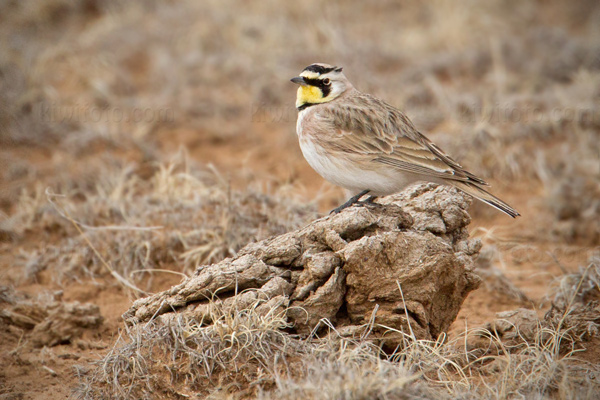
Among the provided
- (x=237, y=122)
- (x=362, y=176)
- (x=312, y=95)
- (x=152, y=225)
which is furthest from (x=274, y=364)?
(x=237, y=122)

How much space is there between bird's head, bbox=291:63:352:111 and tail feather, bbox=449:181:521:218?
1.41 meters

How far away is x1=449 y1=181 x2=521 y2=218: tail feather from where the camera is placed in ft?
14.8

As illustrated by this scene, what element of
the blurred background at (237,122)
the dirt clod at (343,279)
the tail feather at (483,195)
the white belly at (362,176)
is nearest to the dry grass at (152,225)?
the blurred background at (237,122)

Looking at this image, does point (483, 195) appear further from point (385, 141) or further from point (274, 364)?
point (274, 364)

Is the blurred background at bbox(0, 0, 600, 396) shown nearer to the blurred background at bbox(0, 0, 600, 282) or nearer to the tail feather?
the blurred background at bbox(0, 0, 600, 282)

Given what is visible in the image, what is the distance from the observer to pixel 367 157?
5.02 m

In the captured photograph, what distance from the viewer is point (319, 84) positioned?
5512 millimetres

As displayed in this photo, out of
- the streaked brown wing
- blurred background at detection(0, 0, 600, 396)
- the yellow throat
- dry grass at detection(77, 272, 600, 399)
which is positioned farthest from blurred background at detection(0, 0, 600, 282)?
dry grass at detection(77, 272, 600, 399)

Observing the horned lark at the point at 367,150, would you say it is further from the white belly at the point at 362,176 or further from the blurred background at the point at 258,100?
the blurred background at the point at 258,100

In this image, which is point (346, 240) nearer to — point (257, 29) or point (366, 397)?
point (366, 397)

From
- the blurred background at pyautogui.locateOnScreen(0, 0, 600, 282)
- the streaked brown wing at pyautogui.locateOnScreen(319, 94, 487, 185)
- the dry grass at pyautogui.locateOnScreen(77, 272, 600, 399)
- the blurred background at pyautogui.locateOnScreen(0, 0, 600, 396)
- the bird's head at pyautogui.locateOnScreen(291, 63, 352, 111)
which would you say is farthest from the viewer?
the blurred background at pyautogui.locateOnScreen(0, 0, 600, 282)

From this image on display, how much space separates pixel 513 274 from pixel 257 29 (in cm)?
759

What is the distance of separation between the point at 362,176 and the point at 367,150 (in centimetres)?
22

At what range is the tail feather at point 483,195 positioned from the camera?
452 cm
